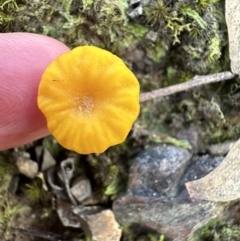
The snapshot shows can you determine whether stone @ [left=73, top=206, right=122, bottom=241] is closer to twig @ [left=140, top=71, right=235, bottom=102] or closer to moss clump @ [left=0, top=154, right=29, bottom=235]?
moss clump @ [left=0, top=154, right=29, bottom=235]

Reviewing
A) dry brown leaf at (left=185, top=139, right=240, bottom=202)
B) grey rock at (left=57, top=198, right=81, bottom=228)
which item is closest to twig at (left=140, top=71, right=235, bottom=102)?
dry brown leaf at (left=185, top=139, right=240, bottom=202)

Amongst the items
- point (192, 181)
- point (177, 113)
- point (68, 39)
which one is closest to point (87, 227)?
point (192, 181)

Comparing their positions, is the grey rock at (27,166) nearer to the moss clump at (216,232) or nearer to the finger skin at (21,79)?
the finger skin at (21,79)

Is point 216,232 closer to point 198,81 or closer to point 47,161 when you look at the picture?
point 198,81

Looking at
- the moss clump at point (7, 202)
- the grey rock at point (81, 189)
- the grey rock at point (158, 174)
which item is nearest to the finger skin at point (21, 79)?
the moss clump at point (7, 202)

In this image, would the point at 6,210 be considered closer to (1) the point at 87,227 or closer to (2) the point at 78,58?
(1) the point at 87,227
